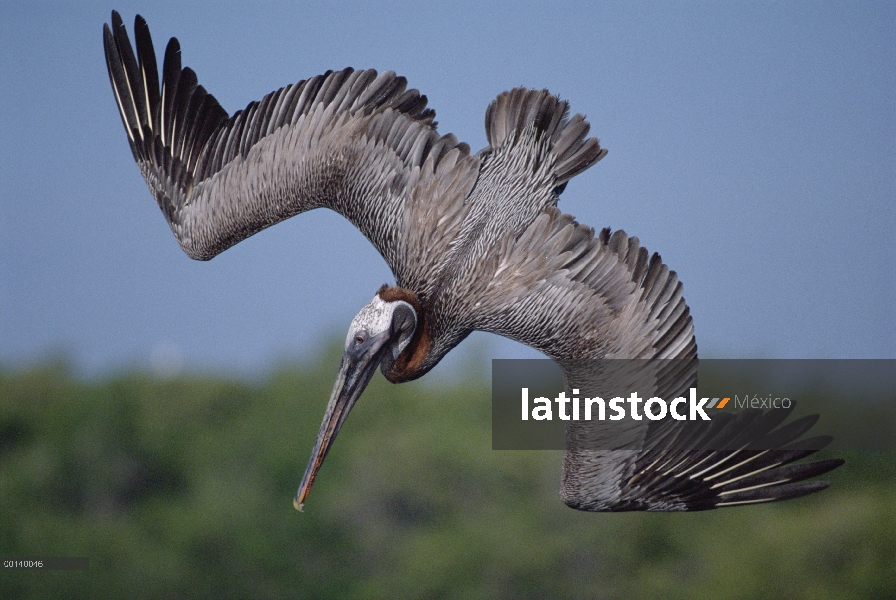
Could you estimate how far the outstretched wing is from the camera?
19.4ft

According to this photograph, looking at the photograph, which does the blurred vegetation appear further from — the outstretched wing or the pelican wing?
the outstretched wing

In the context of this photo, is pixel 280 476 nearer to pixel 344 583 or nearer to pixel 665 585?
pixel 344 583

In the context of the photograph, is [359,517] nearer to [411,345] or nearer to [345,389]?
[345,389]

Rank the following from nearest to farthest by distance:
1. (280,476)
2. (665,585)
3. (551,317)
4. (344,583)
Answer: (551,317) < (665,585) < (344,583) < (280,476)

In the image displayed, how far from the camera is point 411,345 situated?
6.10m

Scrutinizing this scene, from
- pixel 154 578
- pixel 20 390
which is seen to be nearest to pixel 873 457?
pixel 154 578

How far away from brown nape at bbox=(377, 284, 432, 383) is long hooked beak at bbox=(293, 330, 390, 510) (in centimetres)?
13

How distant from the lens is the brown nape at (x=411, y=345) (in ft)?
19.5

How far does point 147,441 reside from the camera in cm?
3912

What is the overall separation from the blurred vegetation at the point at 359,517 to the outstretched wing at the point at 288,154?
87.1 feet

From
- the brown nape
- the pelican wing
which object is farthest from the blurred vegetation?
the brown nape

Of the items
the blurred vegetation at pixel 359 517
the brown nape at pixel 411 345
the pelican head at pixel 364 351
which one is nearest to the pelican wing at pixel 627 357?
the brown nape at pixel 411 345

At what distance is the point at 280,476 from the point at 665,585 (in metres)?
13.5

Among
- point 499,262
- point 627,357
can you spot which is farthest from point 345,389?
point 627,357
